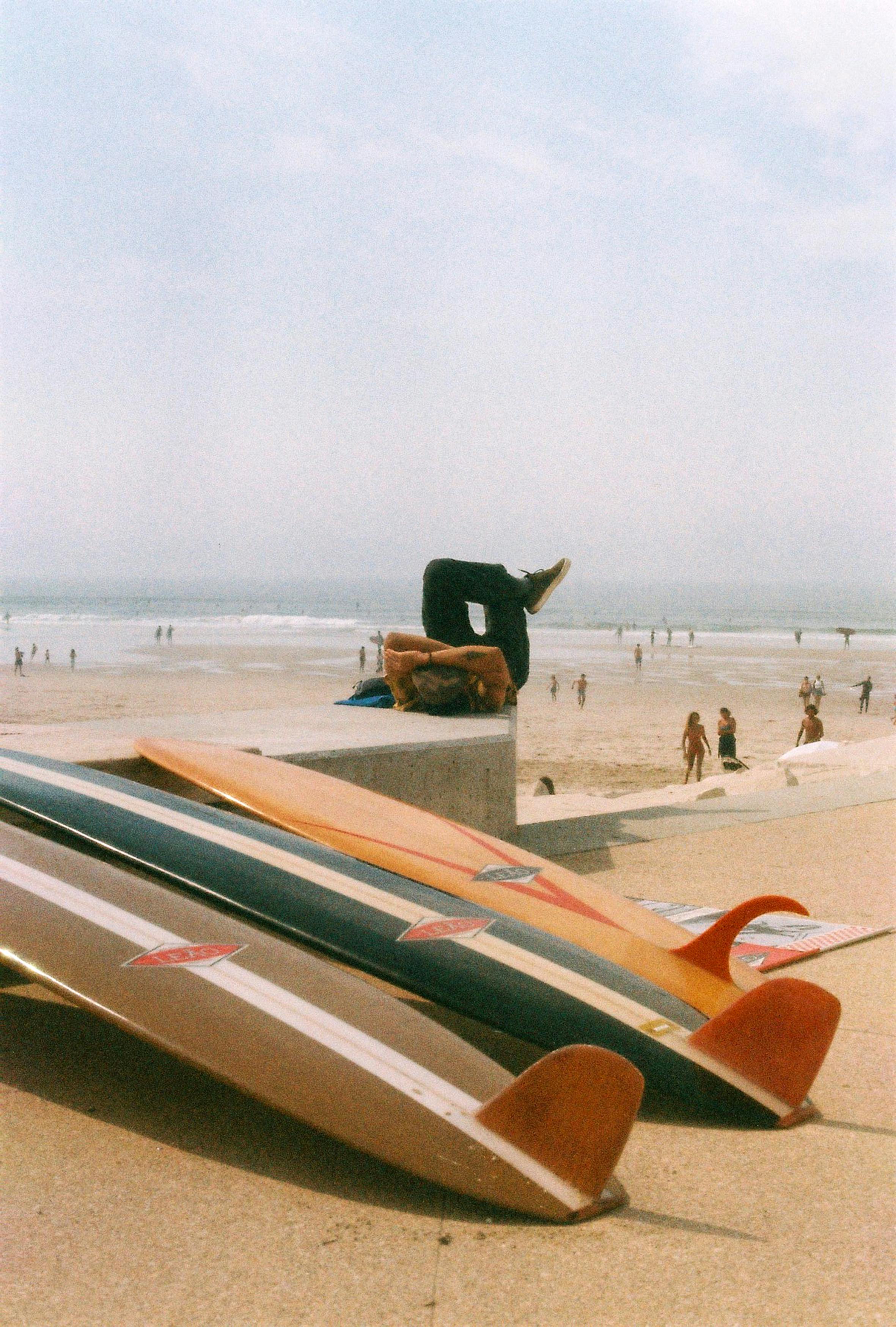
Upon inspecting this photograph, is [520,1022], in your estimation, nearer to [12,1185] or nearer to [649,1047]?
[649,1047]

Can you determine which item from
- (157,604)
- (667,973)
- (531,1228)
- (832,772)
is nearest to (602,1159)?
(531,1228)

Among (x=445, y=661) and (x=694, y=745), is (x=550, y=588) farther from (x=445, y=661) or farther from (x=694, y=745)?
(x=694, y=745)

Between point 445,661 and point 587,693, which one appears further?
point 587,693

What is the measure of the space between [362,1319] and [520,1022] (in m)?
1.04

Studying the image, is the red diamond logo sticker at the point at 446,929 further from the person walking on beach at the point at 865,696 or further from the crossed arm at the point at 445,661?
the person walking on beach at the point at 865,696

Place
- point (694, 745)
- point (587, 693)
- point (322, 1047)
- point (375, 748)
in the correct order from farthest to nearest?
point (587, 693) → point (694, 745) → point (375, 748) → point (322, 1047)

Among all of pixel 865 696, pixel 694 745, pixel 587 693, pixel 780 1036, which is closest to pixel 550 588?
pixel 780 1036

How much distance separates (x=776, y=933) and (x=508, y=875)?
134 centimetres

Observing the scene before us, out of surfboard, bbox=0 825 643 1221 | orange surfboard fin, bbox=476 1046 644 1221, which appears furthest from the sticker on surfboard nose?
orange surfboard fin, bbox=476 1046 644 1221

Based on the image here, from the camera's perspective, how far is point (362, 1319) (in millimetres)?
1737

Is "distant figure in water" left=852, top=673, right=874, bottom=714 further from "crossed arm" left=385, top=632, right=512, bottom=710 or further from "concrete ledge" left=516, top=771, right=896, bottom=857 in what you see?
Answer: "crossed arm" left=385, top=632, right=512, bottom=710

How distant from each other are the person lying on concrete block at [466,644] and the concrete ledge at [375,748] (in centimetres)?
20

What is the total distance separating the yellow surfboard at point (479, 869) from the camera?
125 inches

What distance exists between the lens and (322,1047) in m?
2.35
